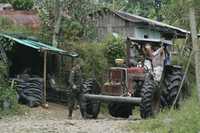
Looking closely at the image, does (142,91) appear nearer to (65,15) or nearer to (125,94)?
(125,94)

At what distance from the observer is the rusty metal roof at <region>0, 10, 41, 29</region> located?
87.4 feet

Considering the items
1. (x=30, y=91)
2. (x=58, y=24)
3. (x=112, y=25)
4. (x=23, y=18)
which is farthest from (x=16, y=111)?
(x=112, y=25)

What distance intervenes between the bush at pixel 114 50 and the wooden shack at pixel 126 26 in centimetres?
673

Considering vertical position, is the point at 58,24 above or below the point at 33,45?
above

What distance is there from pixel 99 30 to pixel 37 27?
6.92 meters

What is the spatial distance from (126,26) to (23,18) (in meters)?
6.89

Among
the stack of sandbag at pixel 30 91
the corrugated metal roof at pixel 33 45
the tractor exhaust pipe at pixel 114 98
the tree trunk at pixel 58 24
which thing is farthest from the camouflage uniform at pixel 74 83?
the tree trunk at pixel 58 24

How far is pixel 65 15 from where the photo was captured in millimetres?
25766

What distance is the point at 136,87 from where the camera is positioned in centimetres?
1738

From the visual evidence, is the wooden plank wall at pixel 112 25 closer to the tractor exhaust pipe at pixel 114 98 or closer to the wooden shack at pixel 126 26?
the wooden shack at pixel 126 26

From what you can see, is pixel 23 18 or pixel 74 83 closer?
pixel 74 83

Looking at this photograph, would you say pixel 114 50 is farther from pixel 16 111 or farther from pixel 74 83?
pixel 74 83

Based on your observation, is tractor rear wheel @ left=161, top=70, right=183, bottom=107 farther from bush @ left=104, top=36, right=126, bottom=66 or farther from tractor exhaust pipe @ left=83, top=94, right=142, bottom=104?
bush @ left=104, top=36, right=126, bottom=66

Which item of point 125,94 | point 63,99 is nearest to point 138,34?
point 63,99
